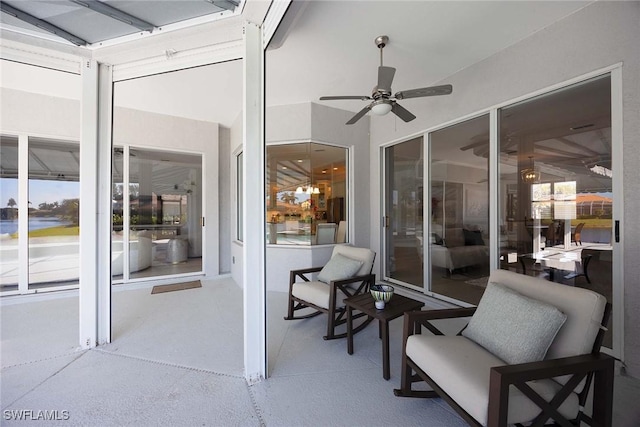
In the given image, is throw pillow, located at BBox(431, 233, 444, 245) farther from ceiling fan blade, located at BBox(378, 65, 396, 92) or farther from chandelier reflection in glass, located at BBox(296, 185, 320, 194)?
ceiling fan blade, located at BBox(378, 65, 396, 92)

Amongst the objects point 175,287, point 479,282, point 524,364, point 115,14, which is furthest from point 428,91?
point 175,287

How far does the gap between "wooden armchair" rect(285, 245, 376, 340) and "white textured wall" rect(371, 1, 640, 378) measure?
2010mm

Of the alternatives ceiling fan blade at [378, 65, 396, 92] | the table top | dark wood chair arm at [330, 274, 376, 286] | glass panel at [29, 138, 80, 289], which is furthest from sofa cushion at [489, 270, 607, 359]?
glass panel at [29, 138, 80, 289]

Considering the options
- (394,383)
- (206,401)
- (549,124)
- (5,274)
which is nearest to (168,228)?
(5,274)

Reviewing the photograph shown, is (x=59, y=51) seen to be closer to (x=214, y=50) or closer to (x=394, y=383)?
(x=214, y=50)

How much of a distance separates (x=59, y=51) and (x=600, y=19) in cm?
462

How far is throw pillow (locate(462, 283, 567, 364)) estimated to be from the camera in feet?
4.60

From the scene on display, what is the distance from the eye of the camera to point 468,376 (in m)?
1.37

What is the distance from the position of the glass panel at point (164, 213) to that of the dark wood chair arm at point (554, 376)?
15.6ft

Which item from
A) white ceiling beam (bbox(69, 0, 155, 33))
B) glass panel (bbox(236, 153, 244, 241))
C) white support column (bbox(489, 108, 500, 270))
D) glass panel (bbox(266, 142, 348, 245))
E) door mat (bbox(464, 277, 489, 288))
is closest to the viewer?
white ceiling beam (bbox(69, 0, 155, 33))

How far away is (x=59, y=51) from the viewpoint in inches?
92.4

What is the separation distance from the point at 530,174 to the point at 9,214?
675cm

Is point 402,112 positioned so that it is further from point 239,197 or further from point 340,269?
point 239,197

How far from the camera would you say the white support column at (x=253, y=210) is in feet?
6.43
